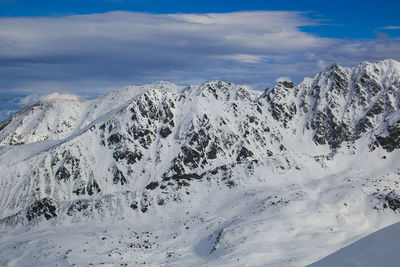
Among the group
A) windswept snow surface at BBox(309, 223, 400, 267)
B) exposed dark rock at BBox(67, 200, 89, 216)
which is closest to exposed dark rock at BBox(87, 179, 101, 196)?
exposed dark rock at BBox(67, 200, 89, 216)

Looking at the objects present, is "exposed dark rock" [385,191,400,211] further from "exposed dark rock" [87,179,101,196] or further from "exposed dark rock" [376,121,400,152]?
"exposed dark rock" [87,179,101,196]

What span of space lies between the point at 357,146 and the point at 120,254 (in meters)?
101

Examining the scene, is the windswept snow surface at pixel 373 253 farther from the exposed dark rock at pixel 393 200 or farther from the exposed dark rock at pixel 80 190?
the exposed dark rock at pixel 80 190

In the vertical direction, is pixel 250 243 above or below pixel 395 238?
below

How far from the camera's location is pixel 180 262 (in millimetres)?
67250

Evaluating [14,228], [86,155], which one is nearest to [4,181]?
[86,155]

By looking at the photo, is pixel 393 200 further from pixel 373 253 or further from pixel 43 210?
pixel 43 210

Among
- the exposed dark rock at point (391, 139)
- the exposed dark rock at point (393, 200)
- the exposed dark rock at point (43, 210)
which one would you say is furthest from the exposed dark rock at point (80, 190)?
the exposed dark rock at point (393, 200)

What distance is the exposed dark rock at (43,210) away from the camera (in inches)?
4050

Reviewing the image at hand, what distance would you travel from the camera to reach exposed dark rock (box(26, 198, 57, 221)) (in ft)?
338

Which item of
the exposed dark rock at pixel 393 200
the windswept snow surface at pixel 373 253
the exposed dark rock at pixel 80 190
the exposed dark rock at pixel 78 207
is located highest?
the windswept snow surface at pixel 373 253

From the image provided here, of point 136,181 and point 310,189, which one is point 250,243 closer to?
point 310,189

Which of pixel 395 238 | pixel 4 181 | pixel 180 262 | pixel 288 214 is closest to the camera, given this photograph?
pixel 395 238

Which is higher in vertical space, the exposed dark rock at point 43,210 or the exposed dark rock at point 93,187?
the exposed dark rock at point 43,210
